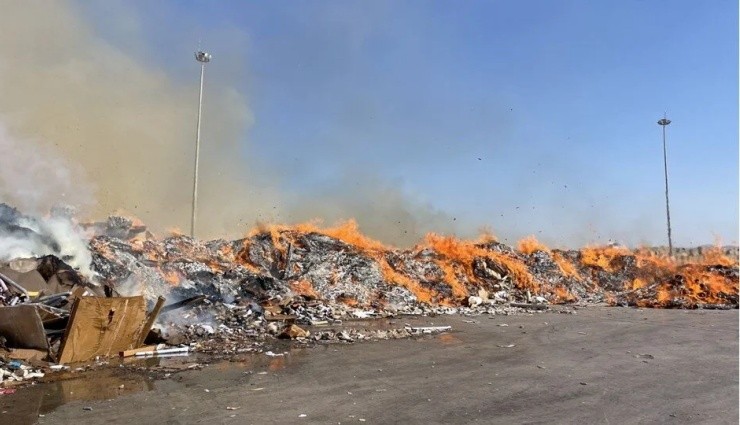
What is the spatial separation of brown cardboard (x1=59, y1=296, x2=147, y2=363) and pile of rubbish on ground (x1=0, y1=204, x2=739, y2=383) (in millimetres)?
19

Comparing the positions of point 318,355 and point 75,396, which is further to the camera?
point 318,355

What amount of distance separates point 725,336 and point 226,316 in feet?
37.7

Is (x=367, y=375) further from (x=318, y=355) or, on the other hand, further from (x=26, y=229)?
(x=26, y=229)

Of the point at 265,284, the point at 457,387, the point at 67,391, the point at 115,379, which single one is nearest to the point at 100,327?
the point at 115,379

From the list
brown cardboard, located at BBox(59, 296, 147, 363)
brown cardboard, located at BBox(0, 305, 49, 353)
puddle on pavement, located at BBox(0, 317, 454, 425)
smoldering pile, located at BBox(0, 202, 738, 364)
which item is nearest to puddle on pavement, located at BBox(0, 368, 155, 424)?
puddle on pavement, located at BBox(0, 317, 454, 425)

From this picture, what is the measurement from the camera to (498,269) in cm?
2306

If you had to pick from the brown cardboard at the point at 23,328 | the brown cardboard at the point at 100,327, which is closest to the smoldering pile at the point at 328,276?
the brown cardboard at the point at 100,327

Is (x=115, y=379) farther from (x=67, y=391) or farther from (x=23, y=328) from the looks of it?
(x=23, y=328)

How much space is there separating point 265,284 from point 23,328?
8991 mm

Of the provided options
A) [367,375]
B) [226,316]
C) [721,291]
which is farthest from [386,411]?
[721,291]

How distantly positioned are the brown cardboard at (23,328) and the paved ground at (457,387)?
1.48 m

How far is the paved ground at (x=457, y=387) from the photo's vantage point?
5.20 m

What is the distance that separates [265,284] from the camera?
52.6ft

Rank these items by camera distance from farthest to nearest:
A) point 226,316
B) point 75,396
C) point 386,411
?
point 226,316 < point 75,396 < point 386,411
